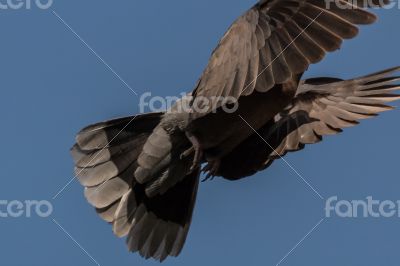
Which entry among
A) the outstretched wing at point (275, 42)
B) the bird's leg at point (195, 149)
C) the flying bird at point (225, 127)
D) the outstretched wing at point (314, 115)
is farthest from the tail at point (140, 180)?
the outstretched wing at point (275, 42)

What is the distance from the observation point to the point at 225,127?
938 centimetres

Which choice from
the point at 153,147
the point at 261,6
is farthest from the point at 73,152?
the point at 261,6

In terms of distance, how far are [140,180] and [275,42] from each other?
1.94 metres

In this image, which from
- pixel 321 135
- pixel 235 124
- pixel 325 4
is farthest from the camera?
pixel 321 135

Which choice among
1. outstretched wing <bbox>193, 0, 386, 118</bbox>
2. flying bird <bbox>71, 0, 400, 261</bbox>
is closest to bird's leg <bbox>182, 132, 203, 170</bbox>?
flying bird <bbox>71, 0, 400, 261</bbox>

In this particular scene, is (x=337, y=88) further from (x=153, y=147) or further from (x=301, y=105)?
(x=153, y=147)

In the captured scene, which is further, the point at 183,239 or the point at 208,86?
the point at 183,239

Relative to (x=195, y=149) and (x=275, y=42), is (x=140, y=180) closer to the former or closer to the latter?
(x=195, y=149)

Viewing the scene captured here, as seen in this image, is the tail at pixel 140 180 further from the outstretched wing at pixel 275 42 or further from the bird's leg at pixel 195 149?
the outstretched wing at pixel 275 42

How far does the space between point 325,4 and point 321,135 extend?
6.27ft

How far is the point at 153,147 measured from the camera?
967 cm

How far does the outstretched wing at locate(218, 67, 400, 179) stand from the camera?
994 centimetres

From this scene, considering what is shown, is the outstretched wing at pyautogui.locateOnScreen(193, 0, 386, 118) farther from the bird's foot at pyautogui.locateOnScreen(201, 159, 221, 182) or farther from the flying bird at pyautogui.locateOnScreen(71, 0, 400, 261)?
the bird's foot at pyautogui.locateOnScreen(201, 159, 221, 182)

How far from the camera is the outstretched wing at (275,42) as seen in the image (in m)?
8.27
